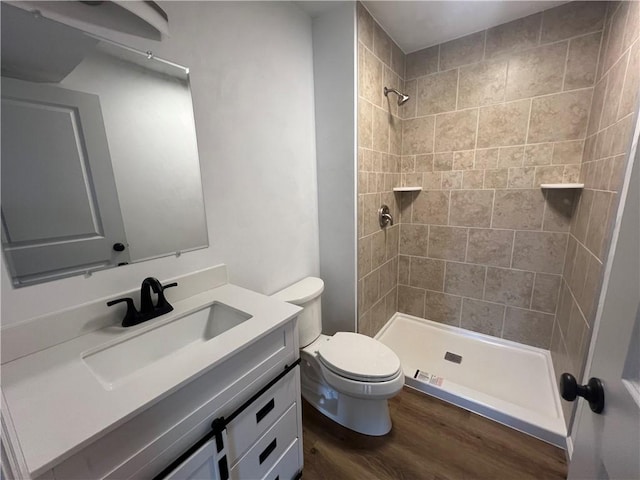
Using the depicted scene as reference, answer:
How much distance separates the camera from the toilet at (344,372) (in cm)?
130

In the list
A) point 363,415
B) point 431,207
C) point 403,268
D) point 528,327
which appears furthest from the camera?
point 403,268

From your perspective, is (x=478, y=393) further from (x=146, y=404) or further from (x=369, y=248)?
(x=146, y=404)

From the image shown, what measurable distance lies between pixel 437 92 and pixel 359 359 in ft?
6.50

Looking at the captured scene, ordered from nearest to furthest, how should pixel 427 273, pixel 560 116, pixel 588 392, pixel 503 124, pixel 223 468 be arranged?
pixel 588 392
pixel 223 468
pixel 560 116
pixel 503 124
pixel 427 273

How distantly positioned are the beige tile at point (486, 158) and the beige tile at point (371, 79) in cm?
82

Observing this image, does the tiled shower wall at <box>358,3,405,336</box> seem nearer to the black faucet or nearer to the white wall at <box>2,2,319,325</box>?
the white wall at <box>2,2,319,325</box>

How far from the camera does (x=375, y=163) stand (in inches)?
74.2

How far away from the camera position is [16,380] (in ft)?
2.26

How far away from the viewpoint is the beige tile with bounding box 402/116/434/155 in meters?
2.13

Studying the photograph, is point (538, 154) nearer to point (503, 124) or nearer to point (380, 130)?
point (503, 124)

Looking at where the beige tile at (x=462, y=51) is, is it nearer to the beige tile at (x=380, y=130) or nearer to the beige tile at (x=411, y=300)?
the beige tile at (x=380, y=130)

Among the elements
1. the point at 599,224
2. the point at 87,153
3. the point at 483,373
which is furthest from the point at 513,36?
the point at 87,153

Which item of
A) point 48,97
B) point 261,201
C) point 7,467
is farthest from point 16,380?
point 261,201

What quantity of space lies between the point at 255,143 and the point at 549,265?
2087 millimetres
